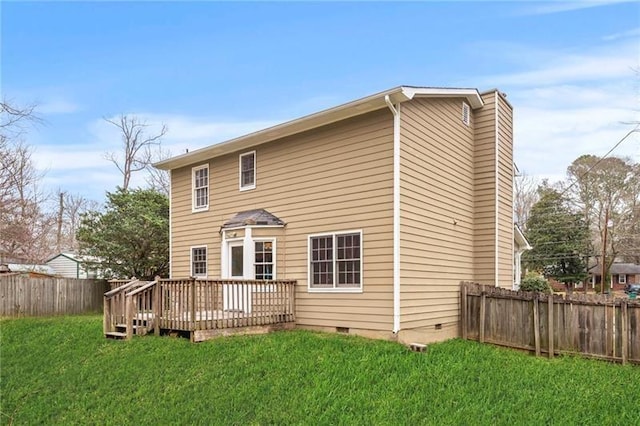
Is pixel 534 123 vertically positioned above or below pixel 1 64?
above

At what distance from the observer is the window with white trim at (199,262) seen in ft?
46.4

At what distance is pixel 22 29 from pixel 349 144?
8348 mm

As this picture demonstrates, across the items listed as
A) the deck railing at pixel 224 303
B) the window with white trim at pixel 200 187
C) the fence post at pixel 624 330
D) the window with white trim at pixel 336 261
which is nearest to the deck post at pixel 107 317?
the deck railing at pixel 224 303

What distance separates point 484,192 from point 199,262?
858 cm

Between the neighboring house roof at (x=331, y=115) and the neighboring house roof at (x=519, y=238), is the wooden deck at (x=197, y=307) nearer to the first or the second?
the neighboring house roof at (x=331, y=115)

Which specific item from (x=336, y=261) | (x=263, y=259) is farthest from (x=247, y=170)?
(x=336, y=261)

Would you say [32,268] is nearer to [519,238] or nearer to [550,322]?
[519,238]

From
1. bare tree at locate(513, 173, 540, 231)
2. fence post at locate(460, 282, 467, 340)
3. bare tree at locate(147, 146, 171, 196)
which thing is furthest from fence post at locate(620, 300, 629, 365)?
bare tree at locate(513, 173, 540, 231)

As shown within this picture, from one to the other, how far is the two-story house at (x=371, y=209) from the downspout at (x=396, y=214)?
0.02m

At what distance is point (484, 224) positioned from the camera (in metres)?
13.1

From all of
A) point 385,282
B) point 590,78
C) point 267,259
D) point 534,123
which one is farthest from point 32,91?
point 534,123

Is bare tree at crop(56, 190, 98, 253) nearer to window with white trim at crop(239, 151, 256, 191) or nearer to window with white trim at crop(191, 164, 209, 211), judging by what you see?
window with white trim at crop(191, 164, 209, 211)

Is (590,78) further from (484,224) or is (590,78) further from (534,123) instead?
(534,123)

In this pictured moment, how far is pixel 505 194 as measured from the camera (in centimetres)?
1388
